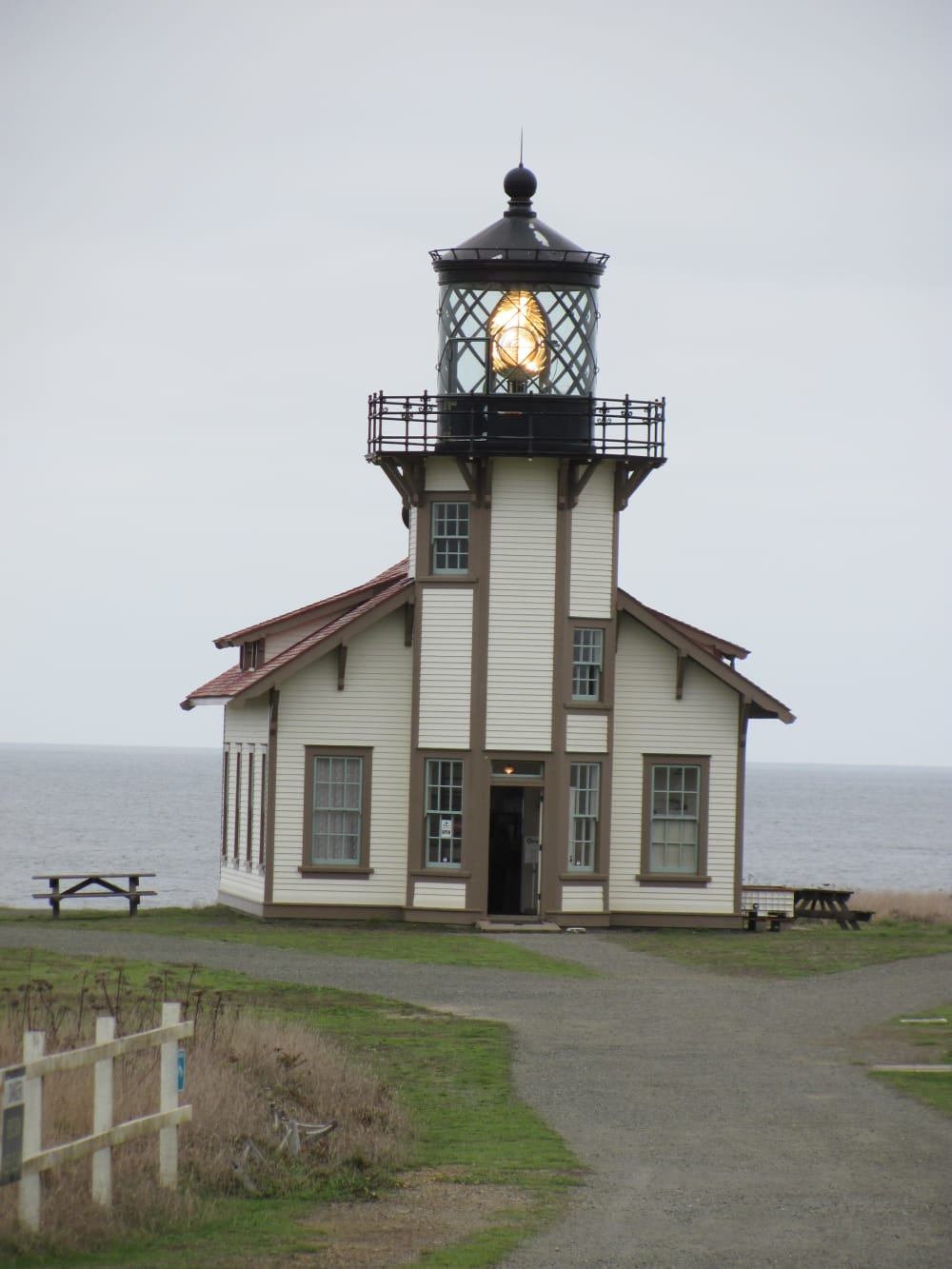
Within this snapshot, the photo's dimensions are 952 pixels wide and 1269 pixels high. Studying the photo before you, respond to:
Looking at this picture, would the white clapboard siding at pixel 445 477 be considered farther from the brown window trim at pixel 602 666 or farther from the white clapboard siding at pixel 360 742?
the brown window trim at pixel 602 666

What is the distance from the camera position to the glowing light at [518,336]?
28.9 m

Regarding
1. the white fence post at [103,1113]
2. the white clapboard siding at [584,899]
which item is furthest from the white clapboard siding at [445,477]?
the white fence post at [103,1113]

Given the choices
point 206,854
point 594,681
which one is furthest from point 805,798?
point 594,681

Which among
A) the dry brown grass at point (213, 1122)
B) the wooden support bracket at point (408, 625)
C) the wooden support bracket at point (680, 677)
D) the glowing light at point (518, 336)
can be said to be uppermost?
the glowing light at point (518, 336)

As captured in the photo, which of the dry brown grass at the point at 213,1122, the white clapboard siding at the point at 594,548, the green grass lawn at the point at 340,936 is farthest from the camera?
the white clapboard siding at the point at 594,548

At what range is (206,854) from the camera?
78.4 m

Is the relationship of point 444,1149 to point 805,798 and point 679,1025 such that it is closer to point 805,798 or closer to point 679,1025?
point 679,1025

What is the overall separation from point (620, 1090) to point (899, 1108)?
6.89 feet

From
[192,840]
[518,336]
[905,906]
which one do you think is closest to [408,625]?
[518,336]

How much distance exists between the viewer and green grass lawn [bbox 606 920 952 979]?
24484 mm

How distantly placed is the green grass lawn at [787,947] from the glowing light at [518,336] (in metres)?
8.27

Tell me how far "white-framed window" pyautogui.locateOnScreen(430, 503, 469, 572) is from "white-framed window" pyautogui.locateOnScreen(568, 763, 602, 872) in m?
3.42

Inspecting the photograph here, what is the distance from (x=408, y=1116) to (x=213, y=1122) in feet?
6.82

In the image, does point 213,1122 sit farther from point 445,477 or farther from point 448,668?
point 445,477
